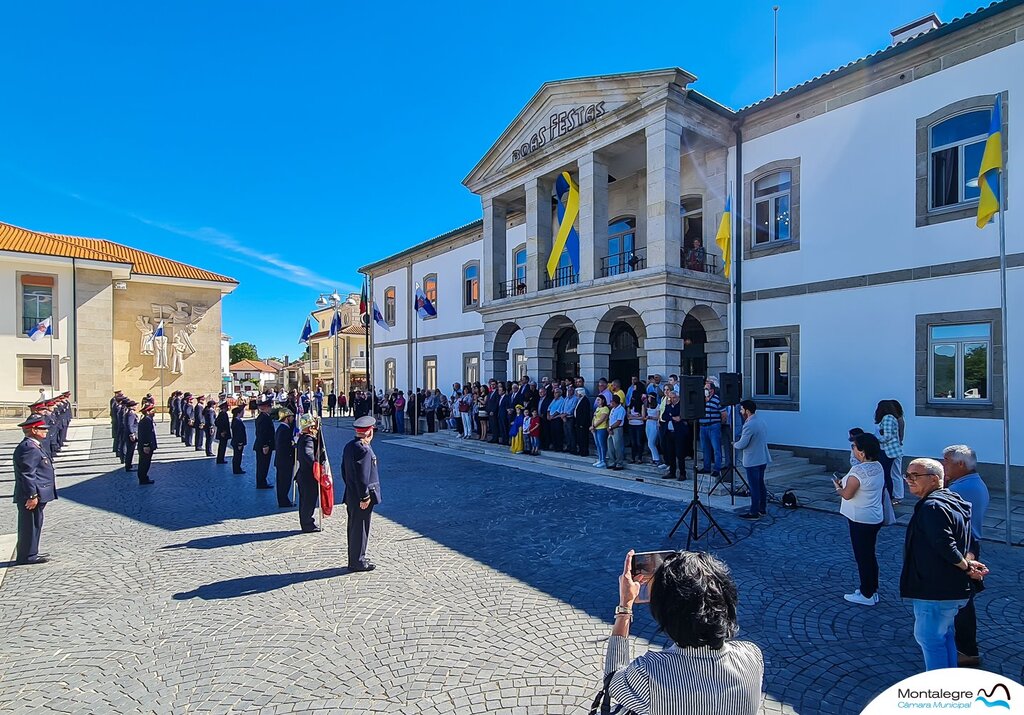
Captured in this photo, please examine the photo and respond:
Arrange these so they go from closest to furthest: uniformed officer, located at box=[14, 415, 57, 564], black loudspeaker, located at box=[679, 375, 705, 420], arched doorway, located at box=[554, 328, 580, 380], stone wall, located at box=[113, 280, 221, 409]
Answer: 1. uniformed officer, located at box=[14, 415, 57, 564]
2. black loudspeaker, located at box=[679, 375, 705, 420]
3. arched doorway, located at box=[554, 328, 580, 380]
4. stone wall, located at box=[113, 280, 221, 409]

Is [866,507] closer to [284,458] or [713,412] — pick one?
[713,412]

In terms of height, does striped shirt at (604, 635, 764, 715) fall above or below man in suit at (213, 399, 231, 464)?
above

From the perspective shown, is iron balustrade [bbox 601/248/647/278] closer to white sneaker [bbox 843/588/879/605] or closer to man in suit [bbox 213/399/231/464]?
man in suit [bbox 213/399/231/464]

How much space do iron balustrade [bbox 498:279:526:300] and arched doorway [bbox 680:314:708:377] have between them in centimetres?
537

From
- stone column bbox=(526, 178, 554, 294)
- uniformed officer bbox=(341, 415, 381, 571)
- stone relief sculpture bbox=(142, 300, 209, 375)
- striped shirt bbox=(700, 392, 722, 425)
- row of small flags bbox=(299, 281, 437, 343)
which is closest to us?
uniformed officer bbox=(341, 415, 381, 571)

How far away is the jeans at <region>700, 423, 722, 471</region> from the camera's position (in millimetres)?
10383

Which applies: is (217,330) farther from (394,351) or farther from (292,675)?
(292,675)

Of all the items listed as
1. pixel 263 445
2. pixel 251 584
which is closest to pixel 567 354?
pixel 263 445

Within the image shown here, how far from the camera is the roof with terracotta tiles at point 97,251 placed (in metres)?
26.3

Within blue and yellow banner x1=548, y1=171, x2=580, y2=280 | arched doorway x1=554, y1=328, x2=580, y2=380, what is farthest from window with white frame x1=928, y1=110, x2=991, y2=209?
arched doorway x1=554, y1=328, x2=580, y2=380

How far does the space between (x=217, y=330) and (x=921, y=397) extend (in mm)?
34517

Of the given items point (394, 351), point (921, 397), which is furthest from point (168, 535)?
point (394, 351)

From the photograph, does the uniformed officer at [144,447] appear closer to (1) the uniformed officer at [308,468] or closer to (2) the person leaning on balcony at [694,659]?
(1) the uniformed officer at [308,468]

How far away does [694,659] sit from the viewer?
1.84 m
